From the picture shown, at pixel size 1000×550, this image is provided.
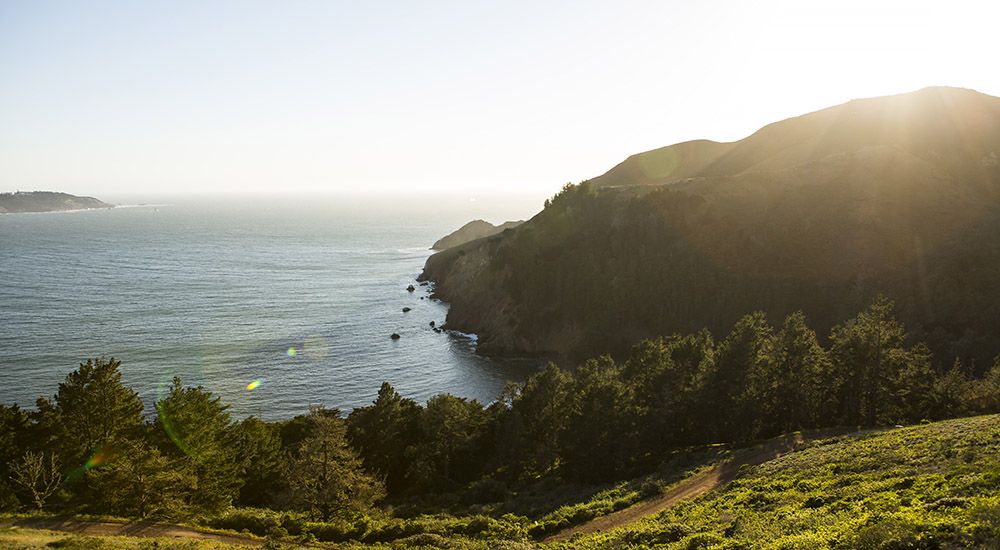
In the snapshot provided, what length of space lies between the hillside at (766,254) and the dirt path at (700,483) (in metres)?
44.7

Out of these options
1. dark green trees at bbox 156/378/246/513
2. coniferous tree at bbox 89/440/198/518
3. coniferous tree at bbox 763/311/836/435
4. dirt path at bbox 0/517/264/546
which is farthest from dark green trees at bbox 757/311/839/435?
coniferous tree at bbox 89/440/198/518

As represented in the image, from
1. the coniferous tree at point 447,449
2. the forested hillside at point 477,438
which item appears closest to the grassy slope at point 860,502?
the forested hillside at point 477,438

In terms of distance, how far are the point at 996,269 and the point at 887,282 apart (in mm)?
14013

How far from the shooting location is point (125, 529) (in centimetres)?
3064

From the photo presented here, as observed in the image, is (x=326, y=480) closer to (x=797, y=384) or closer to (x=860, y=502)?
(x=860, y=502)

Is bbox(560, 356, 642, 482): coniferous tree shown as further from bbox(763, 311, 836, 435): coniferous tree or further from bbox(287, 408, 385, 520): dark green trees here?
bbox(287, 408, 385, 520): dark green trees

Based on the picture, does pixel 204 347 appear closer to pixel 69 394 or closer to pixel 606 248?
pixel 69 394

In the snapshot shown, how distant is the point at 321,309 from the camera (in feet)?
437

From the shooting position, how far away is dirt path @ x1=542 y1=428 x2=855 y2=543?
3525 centimetres

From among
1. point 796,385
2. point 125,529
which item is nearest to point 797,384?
point 796,385

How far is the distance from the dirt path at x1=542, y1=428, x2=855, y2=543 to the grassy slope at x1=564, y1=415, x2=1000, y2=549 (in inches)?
79.8

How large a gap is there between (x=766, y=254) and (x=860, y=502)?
3576 inches

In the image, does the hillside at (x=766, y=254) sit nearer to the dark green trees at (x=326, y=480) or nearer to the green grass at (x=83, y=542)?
the dark green trees at (x=326, y=480)

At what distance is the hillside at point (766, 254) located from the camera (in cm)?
9075
